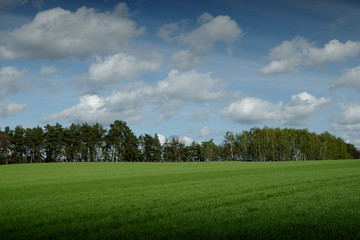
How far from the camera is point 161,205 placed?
41.1 ft

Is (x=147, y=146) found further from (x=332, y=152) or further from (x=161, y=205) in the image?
(x=161, y=205)

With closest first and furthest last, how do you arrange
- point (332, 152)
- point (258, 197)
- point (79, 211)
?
point (79, 211)
point (258, 197)
point (332, 152)

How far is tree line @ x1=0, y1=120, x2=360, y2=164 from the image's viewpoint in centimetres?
11694

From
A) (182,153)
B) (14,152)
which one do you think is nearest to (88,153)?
(14,152)

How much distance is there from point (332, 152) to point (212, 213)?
163 meters

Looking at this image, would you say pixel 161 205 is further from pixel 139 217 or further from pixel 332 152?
pixel 332 152

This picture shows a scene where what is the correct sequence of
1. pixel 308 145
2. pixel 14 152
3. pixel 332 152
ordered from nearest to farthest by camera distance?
pixel 14 152 < pixel 308 145 < pixel 332 152

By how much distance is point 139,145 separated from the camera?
145 meters

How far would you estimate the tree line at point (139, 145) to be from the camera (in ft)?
384

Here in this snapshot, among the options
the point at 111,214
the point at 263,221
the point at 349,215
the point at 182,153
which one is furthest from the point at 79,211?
the point at 182,153

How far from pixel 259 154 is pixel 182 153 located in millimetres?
42109

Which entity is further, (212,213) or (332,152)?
(332,152)

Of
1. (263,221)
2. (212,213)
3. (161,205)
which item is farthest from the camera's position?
(161,205)

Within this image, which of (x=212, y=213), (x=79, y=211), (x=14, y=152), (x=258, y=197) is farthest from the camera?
(x=14, y=152)
